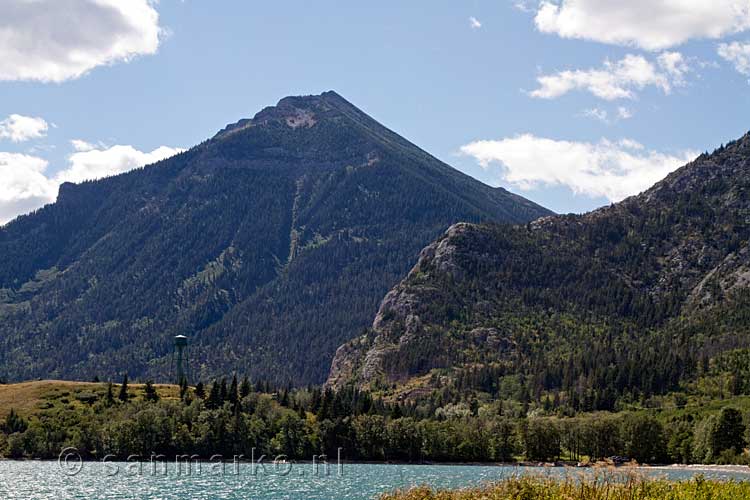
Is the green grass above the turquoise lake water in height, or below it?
above

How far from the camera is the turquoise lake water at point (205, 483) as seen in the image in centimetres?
12719

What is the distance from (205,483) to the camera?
153 metres

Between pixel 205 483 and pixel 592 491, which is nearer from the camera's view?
pixel 592 491

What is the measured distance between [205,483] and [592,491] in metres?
115

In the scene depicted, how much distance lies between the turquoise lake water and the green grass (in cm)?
4417

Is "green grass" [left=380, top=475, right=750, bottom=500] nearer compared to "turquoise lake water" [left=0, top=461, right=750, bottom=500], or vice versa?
"green grass" [left=380, top=475, right=750, bottom=500]

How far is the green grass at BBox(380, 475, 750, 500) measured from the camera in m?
48.0

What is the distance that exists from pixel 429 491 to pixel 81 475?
133m

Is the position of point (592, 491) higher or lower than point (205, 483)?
higher

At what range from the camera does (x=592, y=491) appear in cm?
4816

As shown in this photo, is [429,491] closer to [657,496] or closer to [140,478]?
[657,496]

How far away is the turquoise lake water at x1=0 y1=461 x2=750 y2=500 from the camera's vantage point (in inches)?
5007

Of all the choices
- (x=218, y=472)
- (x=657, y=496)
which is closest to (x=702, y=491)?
(x=657, y=496)

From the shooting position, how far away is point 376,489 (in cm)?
13838
